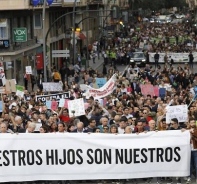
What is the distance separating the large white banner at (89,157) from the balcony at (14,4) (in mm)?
29201

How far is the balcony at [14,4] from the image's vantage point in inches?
1694

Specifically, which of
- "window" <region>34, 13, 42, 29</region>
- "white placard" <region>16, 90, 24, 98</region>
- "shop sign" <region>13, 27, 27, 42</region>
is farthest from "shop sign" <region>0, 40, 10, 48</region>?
"white placard" <region>16, 90, 24, 98</region>

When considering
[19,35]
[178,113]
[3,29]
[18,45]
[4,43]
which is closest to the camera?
[178,113]

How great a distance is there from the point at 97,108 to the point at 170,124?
10.9 ft

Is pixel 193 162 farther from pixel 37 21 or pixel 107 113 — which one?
pixel 37 21

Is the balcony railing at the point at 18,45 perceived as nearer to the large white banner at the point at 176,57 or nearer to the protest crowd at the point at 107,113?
the large white banner at the point at 176,57

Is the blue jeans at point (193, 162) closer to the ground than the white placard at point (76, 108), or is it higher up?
closer to the ground

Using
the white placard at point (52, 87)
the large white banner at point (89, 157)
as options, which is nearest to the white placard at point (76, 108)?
the large white banner at point (89, 157)

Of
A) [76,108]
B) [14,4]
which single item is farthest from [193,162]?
[14,4]

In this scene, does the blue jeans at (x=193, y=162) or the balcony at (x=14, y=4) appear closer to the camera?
the blue jeans at (x=193, y=162)

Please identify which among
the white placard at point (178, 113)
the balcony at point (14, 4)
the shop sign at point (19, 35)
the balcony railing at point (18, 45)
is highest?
the balcony at point (14, 4)

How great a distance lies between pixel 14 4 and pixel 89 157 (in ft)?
98.7

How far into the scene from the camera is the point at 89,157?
14.5 meters

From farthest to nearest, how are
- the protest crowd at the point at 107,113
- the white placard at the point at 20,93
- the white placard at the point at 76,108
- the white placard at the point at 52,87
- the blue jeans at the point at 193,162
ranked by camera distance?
the white placard at the point at 52,87 → the white placard at the point at 20,93 → the white placard at the point at 76,108 → the protest crowd at the point at 107,113 → the blue jeans at the point at 193,162
